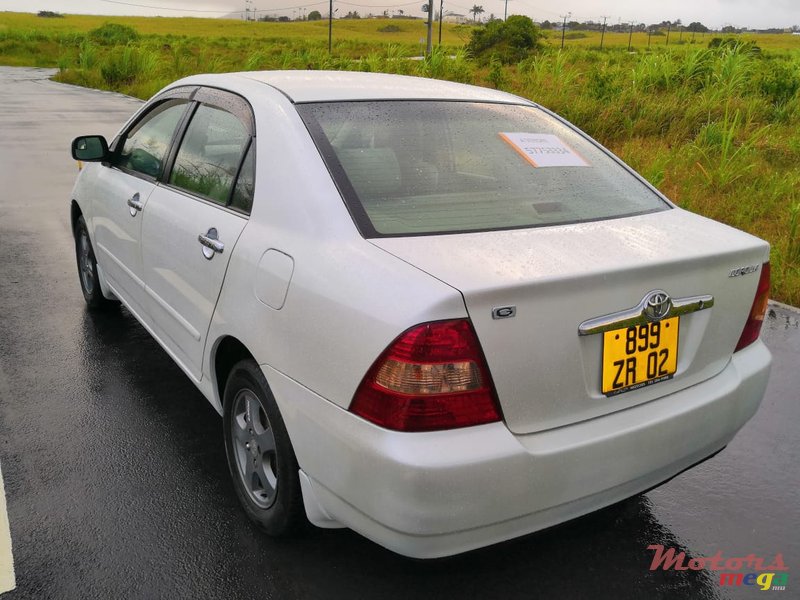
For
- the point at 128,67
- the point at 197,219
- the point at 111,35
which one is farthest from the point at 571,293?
the point at 111,35

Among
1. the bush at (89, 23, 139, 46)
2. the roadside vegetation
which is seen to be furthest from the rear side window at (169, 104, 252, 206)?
the bush at (89, 23, 139, 46)

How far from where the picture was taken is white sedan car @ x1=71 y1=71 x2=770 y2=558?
6.40ft

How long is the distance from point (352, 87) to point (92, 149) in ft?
6.01

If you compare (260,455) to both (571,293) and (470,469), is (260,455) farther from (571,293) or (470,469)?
(571,293)

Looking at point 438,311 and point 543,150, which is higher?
point 543,150

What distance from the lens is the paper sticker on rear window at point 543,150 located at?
2.89m

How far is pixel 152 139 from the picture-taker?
3.83 meters

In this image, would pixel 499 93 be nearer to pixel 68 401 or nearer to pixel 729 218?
pixel 68 401

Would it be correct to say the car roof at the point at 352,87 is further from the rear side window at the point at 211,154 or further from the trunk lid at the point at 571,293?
the trunk lid at the point at 571,293

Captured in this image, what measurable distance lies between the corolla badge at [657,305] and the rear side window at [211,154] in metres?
1.58

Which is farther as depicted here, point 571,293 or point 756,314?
point 756,314

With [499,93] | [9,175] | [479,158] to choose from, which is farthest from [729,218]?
[9,175]

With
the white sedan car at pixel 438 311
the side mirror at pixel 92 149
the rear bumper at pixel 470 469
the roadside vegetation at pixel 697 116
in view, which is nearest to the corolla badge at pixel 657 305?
the white sedan car at pixel 438 311

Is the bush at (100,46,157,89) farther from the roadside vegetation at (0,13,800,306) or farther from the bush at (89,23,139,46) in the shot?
the bush at (89,23,139,46)
